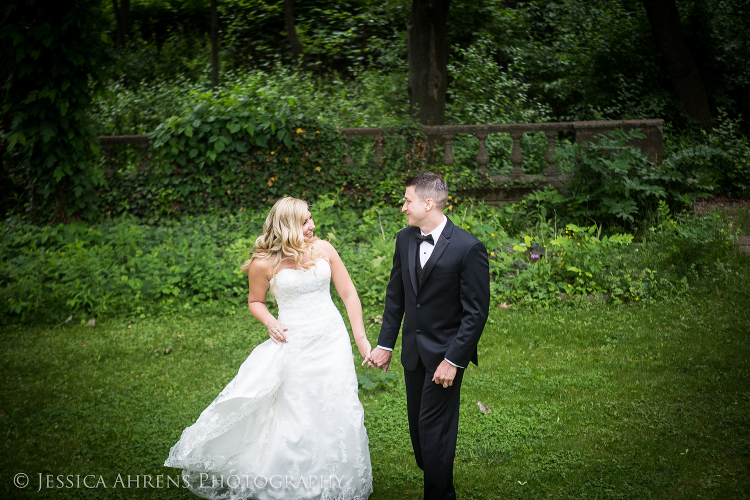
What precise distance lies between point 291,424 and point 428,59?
794cm

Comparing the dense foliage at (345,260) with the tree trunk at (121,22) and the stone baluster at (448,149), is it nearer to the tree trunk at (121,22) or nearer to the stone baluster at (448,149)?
the stone baluster at (448,149)

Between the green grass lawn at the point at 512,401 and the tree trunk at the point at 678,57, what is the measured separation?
6.82 m

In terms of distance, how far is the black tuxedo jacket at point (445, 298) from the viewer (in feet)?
10.1

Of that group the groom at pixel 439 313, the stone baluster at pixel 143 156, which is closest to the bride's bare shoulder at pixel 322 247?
the groom at pixel 439 313

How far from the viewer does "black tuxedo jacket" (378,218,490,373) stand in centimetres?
307

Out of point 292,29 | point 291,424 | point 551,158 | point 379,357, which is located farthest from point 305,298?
point 292,29

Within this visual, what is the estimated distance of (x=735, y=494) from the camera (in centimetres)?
345

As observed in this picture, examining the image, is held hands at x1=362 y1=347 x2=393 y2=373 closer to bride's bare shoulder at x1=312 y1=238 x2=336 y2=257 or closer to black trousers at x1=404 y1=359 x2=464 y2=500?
black trousers at x1=404 y1=359 x2=464 y2=500

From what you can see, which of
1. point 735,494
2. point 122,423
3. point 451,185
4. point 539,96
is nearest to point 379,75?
point 539,96

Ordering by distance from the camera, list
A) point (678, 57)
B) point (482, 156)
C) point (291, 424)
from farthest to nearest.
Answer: point (678, 57), point (482, 156), point (291, 424)

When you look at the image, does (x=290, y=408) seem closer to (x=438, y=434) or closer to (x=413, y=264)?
(x=438, y=434)

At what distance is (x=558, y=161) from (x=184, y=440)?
757cm

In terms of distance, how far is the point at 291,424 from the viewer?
11.9 ft

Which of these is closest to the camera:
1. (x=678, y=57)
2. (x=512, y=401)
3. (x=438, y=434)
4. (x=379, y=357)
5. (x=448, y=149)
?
(x=438, y=434)
